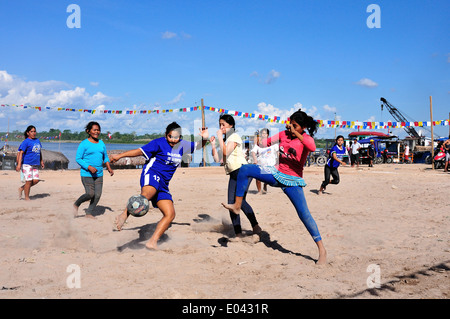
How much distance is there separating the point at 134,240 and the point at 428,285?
3.83m

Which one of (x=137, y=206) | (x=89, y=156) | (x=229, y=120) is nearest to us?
(x=137, y=206)

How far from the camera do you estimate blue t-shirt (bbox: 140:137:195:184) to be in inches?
197

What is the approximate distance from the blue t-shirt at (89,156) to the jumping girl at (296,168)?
3468 millimetres

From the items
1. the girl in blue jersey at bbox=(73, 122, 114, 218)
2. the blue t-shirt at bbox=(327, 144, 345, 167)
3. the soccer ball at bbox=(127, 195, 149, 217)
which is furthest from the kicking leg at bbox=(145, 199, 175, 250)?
the blue t-shirt at bbox=(327, 144, 345, 167)

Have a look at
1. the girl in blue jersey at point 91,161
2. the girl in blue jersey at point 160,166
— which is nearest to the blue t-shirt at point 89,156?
the girl in blue jersey at point 91,161

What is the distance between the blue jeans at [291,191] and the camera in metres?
4.48

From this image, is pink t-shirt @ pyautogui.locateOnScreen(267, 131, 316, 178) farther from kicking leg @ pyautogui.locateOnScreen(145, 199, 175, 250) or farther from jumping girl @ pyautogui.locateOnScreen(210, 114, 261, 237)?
kicking leg @ pyautogui.locateOnScreen(145, 199, 175, 250)

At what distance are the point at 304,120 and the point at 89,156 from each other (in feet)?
13.6

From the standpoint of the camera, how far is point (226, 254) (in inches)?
190

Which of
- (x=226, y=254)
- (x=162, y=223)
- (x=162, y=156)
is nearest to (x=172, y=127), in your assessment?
(x=162, y=156)

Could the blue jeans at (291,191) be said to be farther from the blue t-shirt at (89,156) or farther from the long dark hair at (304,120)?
the blue t-shirt at (89,156)

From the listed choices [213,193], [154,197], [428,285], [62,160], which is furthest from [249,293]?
[62,160]

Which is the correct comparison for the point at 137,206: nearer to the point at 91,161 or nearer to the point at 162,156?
the point at 162,156

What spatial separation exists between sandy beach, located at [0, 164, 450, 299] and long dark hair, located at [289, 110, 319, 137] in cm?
169
